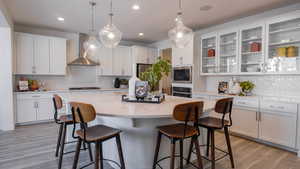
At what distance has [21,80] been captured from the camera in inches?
173

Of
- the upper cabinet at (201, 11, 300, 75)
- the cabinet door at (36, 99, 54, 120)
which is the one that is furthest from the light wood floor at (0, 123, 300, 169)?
the upper cabinet at (201, 11, 300, 75)

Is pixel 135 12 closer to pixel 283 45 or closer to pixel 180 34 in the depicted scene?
pixel 180 34

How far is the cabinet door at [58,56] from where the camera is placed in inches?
183

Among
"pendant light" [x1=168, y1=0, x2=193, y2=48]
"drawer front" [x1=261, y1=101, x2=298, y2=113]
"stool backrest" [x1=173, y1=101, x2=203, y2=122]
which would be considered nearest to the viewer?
"stool backrest" [x1=173, y1=101, x2=203, y2=122]

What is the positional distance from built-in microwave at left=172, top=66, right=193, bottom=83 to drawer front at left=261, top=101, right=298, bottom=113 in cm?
178

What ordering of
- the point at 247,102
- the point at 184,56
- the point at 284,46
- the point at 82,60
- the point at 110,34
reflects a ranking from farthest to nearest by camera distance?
the point at 82,60 < the point at 184,56 < the point at 247,102 < the point at 284,46 < the point at 110,34

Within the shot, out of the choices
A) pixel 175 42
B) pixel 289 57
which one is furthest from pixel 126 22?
pixel 289 57

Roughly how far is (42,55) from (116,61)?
7.04 feet

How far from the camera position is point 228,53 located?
157 inches

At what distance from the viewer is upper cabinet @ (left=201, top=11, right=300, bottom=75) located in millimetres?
3061

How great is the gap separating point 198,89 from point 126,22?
253 centimetres

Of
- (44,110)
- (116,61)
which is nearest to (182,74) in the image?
(116,61)

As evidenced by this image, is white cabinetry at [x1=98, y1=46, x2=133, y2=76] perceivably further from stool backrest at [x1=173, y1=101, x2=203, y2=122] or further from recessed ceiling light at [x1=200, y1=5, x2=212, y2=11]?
stool backrest at [x1=173, y1=101, x2=203, y2=122]

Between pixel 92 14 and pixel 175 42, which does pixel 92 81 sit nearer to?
pixel 92 14
